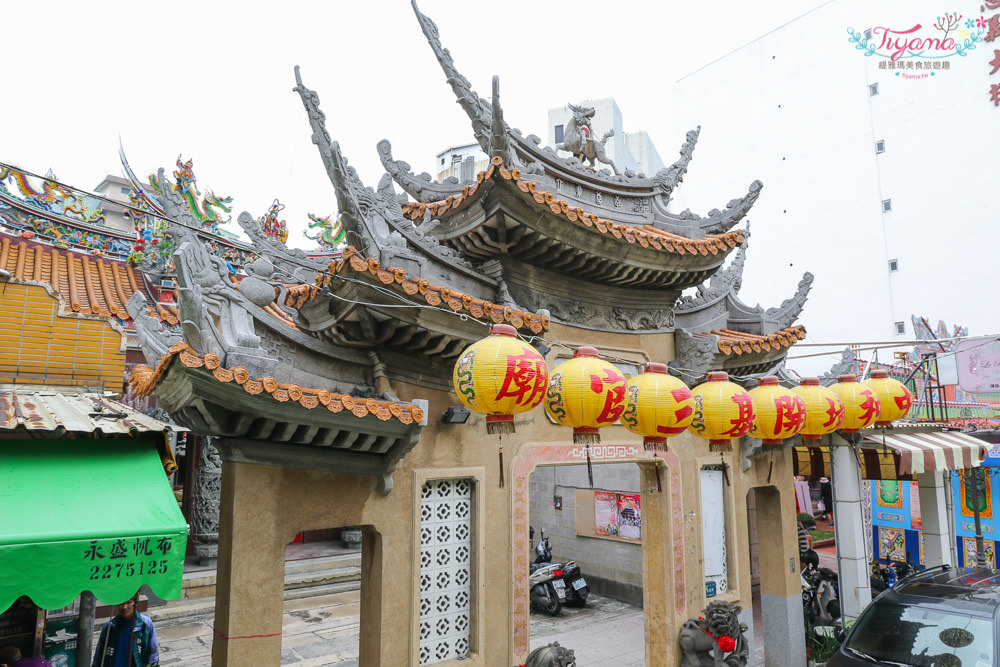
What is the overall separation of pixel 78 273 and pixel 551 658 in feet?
35.9

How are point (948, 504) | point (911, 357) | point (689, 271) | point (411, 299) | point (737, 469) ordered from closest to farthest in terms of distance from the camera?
point (411, 299), point (689, 271), point (737, 469), point (948, 504), point (911, 357)

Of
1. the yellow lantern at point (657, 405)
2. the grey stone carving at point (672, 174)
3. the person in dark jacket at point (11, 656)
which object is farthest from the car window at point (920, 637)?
the person in dark jacket at point (11, 656)

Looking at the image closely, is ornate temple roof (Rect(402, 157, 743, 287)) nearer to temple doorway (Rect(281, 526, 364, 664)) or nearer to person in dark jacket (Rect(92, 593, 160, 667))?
temple doorway (Rect(281, 526, 364, 664))

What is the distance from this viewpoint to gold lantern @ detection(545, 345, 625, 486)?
5133mm

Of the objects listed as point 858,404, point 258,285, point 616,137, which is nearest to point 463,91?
point 258,285

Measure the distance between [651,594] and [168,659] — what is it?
731 cm

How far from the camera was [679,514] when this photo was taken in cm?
850

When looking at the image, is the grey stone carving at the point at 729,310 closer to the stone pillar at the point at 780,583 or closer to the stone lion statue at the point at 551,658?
the stone pillar at the point at 780,583

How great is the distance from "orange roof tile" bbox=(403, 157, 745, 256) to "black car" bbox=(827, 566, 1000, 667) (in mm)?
4922

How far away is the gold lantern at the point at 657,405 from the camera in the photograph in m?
5.55

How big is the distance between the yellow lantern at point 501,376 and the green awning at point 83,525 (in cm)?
256

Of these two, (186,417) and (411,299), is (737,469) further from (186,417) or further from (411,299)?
(186,417)

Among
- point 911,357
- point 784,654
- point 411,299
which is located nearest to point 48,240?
point 411,299

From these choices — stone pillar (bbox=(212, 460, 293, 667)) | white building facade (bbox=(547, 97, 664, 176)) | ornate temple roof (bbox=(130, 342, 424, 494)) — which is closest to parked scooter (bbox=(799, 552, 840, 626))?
ornate temple roof (bbox=(130, 342, 424, 494))
